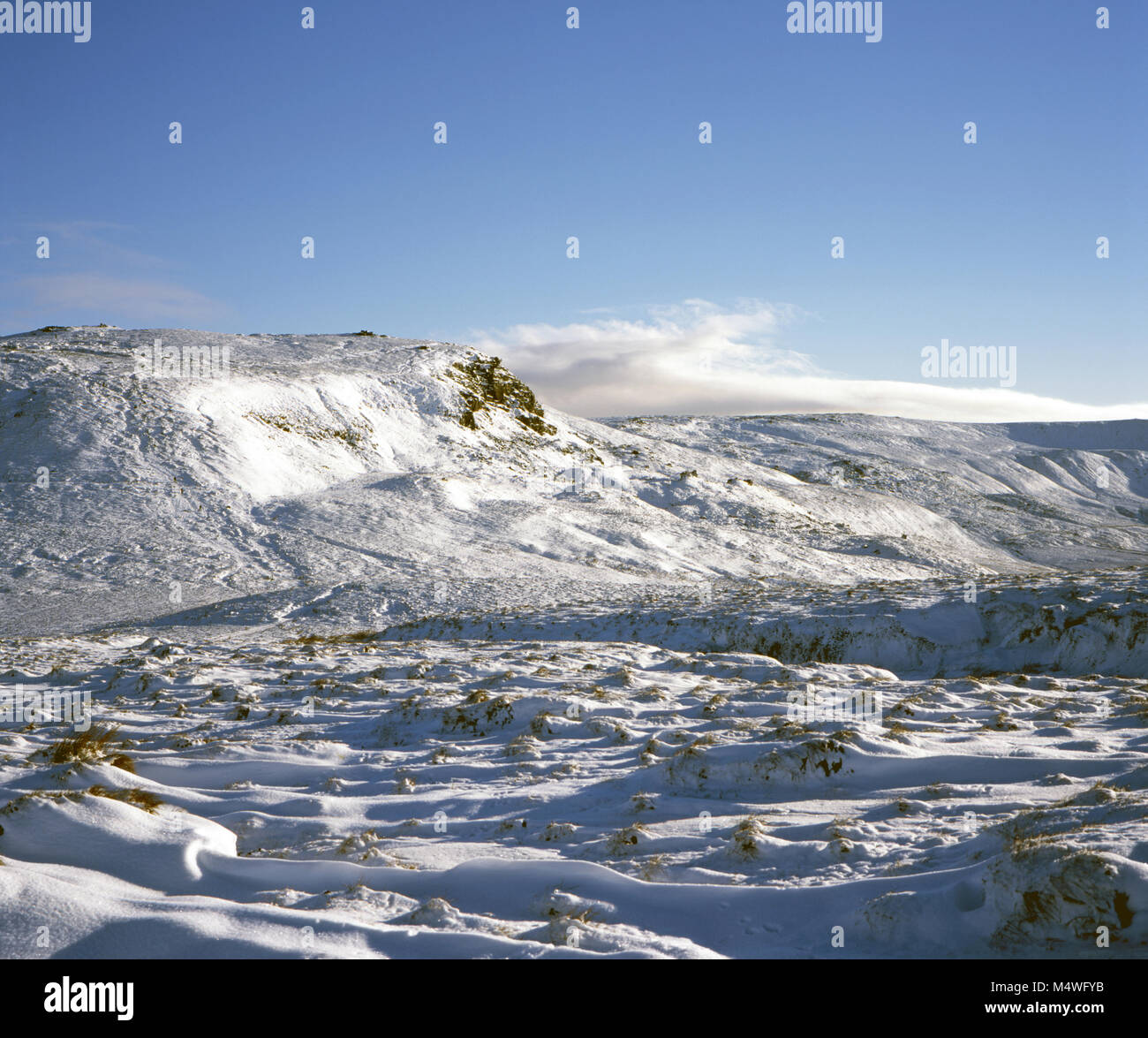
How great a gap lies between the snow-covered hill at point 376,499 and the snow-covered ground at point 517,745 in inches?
12.7

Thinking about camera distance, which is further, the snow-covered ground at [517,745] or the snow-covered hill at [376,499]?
the snow-covered hill at [376,499]

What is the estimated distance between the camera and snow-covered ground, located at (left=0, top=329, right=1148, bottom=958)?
154 inches

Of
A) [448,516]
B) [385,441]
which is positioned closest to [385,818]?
[448,516]

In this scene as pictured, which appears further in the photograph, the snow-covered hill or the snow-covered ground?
the snow-covered hill

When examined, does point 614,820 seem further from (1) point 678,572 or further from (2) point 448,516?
(2) point 448,516

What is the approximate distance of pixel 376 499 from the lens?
34.8m

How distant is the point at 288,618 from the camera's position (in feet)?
68.3

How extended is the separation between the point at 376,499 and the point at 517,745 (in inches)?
1130

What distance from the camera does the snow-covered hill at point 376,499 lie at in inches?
1024

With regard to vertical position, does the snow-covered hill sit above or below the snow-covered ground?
above

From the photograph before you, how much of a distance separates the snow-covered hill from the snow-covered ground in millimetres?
324

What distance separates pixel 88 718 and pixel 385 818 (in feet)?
16.2

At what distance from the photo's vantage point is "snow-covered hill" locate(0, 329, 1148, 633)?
85.4ft

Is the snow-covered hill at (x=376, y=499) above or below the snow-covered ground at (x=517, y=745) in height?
above
